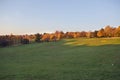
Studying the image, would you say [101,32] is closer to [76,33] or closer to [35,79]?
[76,33]

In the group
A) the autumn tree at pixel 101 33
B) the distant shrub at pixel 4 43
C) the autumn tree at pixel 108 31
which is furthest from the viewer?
the autumn tree at pixel 108 31

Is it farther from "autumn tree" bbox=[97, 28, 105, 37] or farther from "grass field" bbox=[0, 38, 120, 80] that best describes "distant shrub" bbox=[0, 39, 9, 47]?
"grass field" bbox=[0, 38, 120, 80]

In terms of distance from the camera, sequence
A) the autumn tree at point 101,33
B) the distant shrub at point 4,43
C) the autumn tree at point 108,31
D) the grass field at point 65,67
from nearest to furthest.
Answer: the grass field at point 65,67
the distant shrub at point 4,43
the autumn tree at point 101,33
the autumn tree at point 108,31

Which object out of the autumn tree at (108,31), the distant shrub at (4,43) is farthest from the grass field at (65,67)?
the autumn tree at (108,31)

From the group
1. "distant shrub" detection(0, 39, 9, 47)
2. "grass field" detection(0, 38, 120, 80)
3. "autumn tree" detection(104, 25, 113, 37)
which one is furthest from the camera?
"autumn tree" detection(104, 25, 113, 37)

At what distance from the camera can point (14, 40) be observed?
241 ft

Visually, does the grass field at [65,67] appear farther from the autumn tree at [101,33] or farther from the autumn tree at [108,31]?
the autumn tree at [108,31]

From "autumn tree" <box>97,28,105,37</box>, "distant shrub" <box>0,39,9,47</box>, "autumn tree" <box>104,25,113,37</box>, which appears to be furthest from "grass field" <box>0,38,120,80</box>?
"autumn tree" <box>104,25,113,37</box>

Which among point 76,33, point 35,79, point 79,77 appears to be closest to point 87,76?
point 79,77

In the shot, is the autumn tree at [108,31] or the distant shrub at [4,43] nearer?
the distant shrub at [4,43]

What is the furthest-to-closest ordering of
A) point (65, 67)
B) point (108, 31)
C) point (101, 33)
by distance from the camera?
point (108, 31), point (101, 33), point (65, 67)

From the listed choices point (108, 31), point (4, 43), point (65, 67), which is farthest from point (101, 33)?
point (65, 67)

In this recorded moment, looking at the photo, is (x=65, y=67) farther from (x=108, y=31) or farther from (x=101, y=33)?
(x=108, y=31)

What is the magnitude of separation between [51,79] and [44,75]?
4.66 feet
